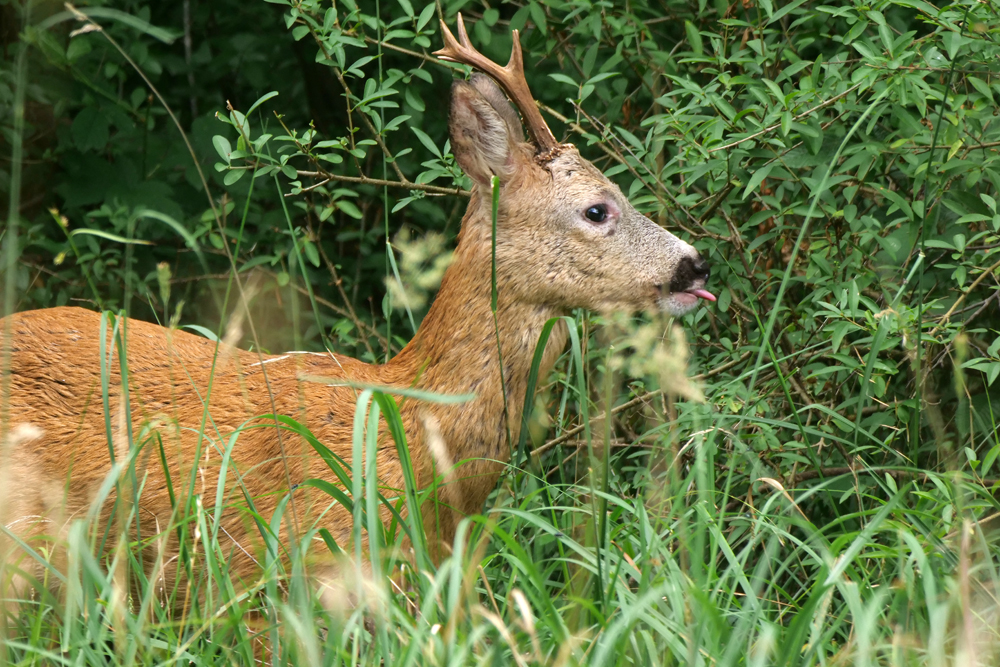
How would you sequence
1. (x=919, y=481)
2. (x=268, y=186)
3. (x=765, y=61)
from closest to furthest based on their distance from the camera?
1. (x=919, y=481)
2. (x=765, y=61)
3. (x=268, y=186)

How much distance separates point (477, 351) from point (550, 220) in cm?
52

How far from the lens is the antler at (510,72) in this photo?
3.60 metres

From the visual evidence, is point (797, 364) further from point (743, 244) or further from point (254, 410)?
point (254, 410)

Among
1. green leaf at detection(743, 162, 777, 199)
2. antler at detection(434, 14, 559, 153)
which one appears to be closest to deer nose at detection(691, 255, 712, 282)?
green leaf at detection(743, 162, 777, 199)

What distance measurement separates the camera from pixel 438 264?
10.2ft

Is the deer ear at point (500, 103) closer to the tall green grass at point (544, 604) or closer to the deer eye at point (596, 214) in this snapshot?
the deer eye at point (596, 214)

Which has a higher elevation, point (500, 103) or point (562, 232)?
point (500, 103)

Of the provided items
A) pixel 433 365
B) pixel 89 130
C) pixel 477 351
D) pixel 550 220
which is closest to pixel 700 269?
pixel 550 220

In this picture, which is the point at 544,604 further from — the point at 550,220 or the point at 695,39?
the point at 695,39

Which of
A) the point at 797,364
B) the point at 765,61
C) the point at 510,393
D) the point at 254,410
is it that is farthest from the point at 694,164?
the point at 254,410

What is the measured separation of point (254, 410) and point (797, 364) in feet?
6.29

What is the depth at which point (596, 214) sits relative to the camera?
362 cm

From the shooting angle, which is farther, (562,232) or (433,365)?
(562,232)

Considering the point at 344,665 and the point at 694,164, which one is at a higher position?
the point at 694,164
